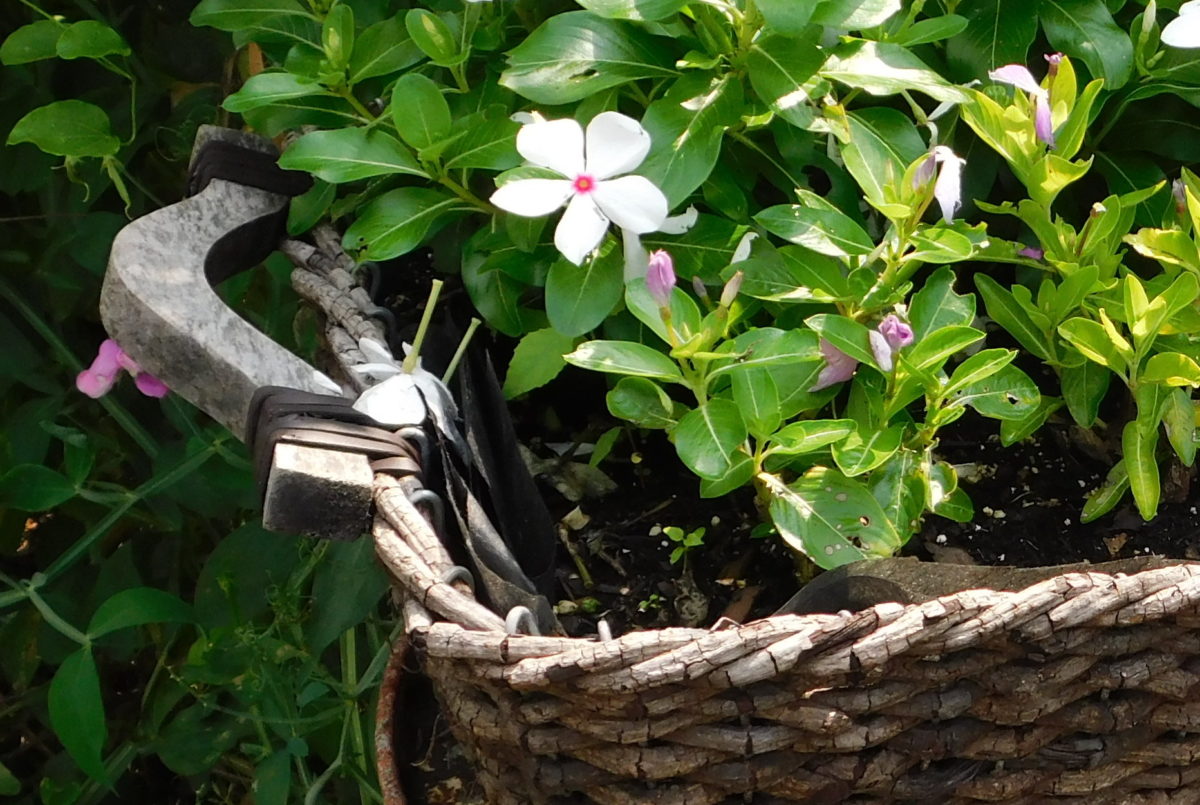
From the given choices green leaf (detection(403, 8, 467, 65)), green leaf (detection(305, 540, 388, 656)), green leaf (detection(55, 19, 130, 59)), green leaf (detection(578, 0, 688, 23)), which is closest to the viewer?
green leaf (detection(578, 0, 688, 23))

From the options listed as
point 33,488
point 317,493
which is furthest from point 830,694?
point 33,488

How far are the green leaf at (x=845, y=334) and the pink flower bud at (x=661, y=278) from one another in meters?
0.07

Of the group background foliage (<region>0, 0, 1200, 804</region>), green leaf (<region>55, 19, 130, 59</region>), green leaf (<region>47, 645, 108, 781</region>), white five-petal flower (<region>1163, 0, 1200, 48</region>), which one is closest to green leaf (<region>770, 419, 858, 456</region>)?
background foliage (<region>0, 0, 1200, 804</region>)

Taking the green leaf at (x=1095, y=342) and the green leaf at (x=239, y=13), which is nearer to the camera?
the green leaf at (x=1095, y=342)

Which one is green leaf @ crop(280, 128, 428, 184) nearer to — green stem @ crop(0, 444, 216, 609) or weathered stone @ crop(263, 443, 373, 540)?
weathered stone @ crop(263, 443, 373, 540)

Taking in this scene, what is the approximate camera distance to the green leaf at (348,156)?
24.0 inches

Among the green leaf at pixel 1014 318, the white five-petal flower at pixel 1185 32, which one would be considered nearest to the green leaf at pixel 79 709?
the green leaf at pixel 1014 318

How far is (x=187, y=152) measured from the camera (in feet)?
3.39

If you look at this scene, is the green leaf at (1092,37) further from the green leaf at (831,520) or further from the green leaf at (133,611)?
the green leaf at (133,611)

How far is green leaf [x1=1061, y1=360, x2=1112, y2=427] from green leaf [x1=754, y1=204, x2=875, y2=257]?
14 centimetres

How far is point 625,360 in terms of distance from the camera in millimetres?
529

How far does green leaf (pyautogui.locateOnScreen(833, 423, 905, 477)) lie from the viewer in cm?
53

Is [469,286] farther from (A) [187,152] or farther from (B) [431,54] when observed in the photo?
(A) [187,152]

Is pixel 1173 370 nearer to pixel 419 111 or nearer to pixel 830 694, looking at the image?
pixel 830 694
